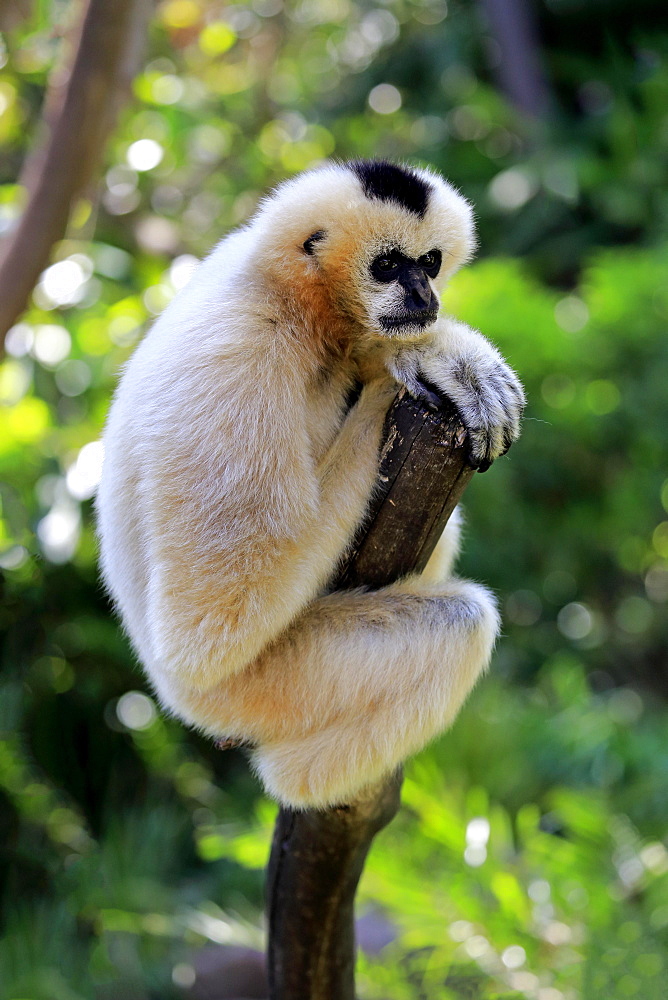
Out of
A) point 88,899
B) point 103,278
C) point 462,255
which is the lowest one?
point 88,899

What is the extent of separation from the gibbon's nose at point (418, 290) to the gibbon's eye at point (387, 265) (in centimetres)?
4

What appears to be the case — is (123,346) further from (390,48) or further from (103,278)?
(390,48)

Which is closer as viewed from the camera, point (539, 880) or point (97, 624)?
point (539, 880)

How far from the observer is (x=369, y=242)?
190 centimetres

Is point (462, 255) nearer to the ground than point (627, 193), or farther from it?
farther from it

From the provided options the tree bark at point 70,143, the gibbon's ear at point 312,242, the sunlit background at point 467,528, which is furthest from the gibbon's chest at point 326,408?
the tree bark at point 70,143

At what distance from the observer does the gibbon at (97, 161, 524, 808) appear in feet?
5.43

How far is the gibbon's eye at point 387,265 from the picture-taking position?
1.90 metres

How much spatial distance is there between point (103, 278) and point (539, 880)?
13.0ft

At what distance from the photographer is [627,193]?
565 cm

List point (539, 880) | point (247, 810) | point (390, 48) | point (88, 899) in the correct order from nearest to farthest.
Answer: point (539, 880)
point (88, 899)
point (247, 810)
point (390, 48)

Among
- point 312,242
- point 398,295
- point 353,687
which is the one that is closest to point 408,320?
point 398,295

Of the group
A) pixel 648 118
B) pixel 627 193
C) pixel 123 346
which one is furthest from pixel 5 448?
pixel 648 118

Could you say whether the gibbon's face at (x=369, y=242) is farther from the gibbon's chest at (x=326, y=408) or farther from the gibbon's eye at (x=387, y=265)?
the gibbon's chest at (x=326, y=408)
